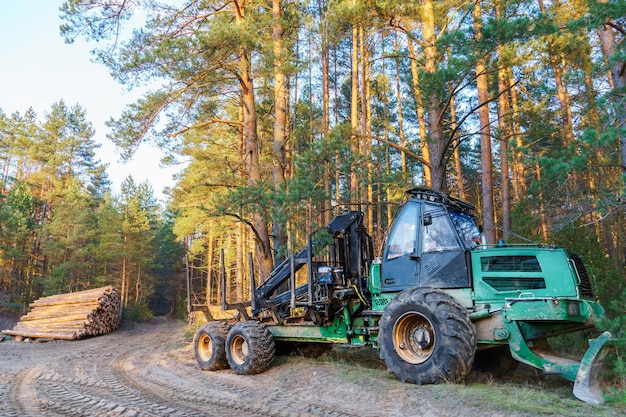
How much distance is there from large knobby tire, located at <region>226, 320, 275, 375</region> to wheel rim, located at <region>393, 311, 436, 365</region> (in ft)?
8.90

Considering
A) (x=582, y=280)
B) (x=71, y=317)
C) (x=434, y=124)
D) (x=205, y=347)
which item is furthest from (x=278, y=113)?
(x=71, y=317)

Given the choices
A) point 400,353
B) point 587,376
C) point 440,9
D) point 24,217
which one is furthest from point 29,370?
point 24,217

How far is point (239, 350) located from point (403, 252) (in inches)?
143

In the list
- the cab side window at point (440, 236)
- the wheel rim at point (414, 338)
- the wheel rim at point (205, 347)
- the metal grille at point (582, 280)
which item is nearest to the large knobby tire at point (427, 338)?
the wheel rim at point (414, 338)

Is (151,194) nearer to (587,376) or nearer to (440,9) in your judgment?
(440,9)

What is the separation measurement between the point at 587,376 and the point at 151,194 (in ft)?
151

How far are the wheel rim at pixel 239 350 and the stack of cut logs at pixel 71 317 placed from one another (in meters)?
11.5

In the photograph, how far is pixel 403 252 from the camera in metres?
7.01

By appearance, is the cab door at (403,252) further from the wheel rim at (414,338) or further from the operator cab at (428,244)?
the wheel rim at (414,338)

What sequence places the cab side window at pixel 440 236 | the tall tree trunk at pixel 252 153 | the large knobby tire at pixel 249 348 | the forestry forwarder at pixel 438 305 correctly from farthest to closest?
the tall tree trunk at pixel 252 153 < the large knobby tire at pixel 249 348 < the cab side window at pixel 440 236 < the forestry forwarder at pixel 438 305

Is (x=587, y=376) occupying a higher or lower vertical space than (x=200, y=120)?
lower

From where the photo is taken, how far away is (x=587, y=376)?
4.91m

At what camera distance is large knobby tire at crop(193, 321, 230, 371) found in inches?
332

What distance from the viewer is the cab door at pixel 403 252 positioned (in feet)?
22.4
